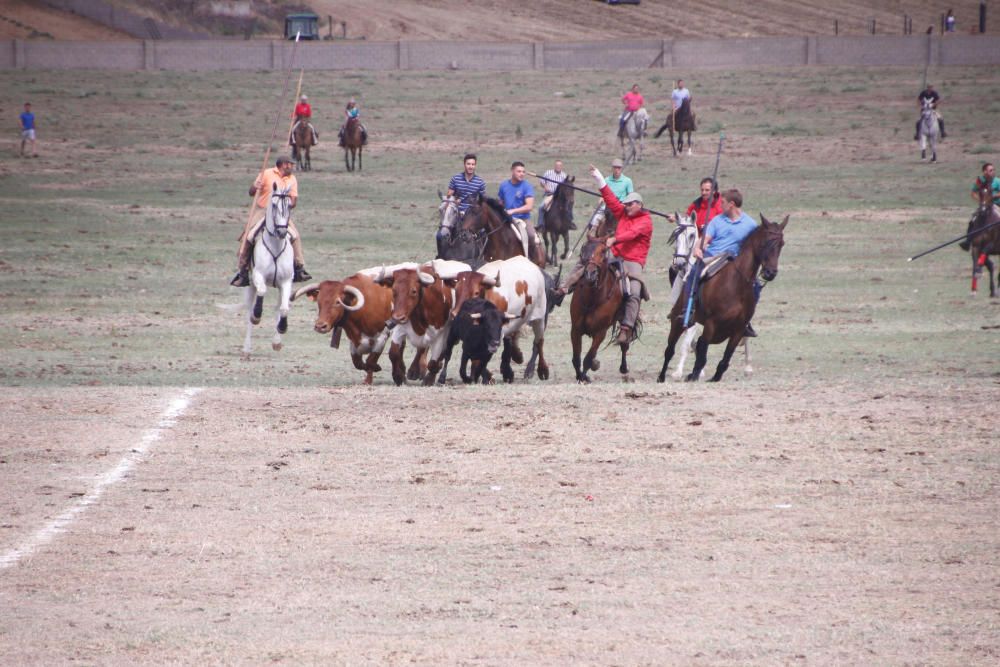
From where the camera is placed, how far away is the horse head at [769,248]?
16859mm

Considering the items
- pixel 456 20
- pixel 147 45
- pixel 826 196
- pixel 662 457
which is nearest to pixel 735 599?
pixel 662 457

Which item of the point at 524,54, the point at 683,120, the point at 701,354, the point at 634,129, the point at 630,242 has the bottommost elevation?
the point at 701,354

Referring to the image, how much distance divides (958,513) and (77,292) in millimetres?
18287

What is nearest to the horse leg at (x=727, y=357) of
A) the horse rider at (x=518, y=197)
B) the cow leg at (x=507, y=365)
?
the cow leg at (x=507, y=365)

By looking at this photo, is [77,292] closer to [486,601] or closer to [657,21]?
[486,601]

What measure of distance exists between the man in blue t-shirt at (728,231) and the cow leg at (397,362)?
355cm

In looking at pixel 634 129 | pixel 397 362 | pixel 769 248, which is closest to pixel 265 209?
pixel 397 362

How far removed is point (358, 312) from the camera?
17125 mm

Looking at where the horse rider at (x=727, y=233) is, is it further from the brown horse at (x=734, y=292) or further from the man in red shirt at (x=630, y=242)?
the man in red shirt at (x=630, y=242)

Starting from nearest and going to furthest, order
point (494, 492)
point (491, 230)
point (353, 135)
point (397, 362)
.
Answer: point (494, 492)
point (397, 362)
point (491, 230)
point (353, 135)

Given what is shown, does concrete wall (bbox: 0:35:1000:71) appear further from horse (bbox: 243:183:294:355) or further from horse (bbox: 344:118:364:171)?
horse (bbox: 243:183:294:355)

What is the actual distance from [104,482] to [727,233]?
830cm

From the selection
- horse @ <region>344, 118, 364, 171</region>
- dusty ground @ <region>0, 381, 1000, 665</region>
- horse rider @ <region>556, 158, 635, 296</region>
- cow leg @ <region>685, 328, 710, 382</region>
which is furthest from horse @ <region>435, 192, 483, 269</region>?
horse @ <region>344, 118, 364, 171</region>

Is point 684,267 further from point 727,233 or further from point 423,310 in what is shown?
point 423,310
